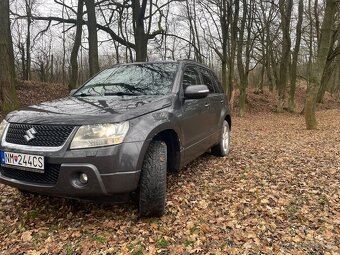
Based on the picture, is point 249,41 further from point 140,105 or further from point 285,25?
point 140,105

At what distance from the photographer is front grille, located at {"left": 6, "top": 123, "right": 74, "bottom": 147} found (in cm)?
296

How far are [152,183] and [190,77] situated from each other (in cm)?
207

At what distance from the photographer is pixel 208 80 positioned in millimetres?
5730

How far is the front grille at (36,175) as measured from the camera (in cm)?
298

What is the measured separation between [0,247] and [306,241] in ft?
9.53

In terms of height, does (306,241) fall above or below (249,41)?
below

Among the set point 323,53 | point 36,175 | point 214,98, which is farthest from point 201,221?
point 323,53

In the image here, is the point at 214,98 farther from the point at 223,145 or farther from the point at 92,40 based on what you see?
the point at 92,40

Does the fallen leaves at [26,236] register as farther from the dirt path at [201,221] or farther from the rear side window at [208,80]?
the rear side window at [208,80]

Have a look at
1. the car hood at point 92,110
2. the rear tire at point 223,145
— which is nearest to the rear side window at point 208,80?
the rear tire at point 223,145

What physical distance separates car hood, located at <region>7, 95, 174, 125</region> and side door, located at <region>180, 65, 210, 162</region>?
1.48 ft

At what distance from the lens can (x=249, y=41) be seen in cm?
1958

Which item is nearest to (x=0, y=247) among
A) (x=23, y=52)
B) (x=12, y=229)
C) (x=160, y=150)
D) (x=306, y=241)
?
(x=12, y=229)

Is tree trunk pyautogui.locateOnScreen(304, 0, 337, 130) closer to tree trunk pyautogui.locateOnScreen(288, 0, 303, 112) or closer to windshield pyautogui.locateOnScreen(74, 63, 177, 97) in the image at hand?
windshield pyautogui.locateOnScreen(74, 63, 177, 97)
